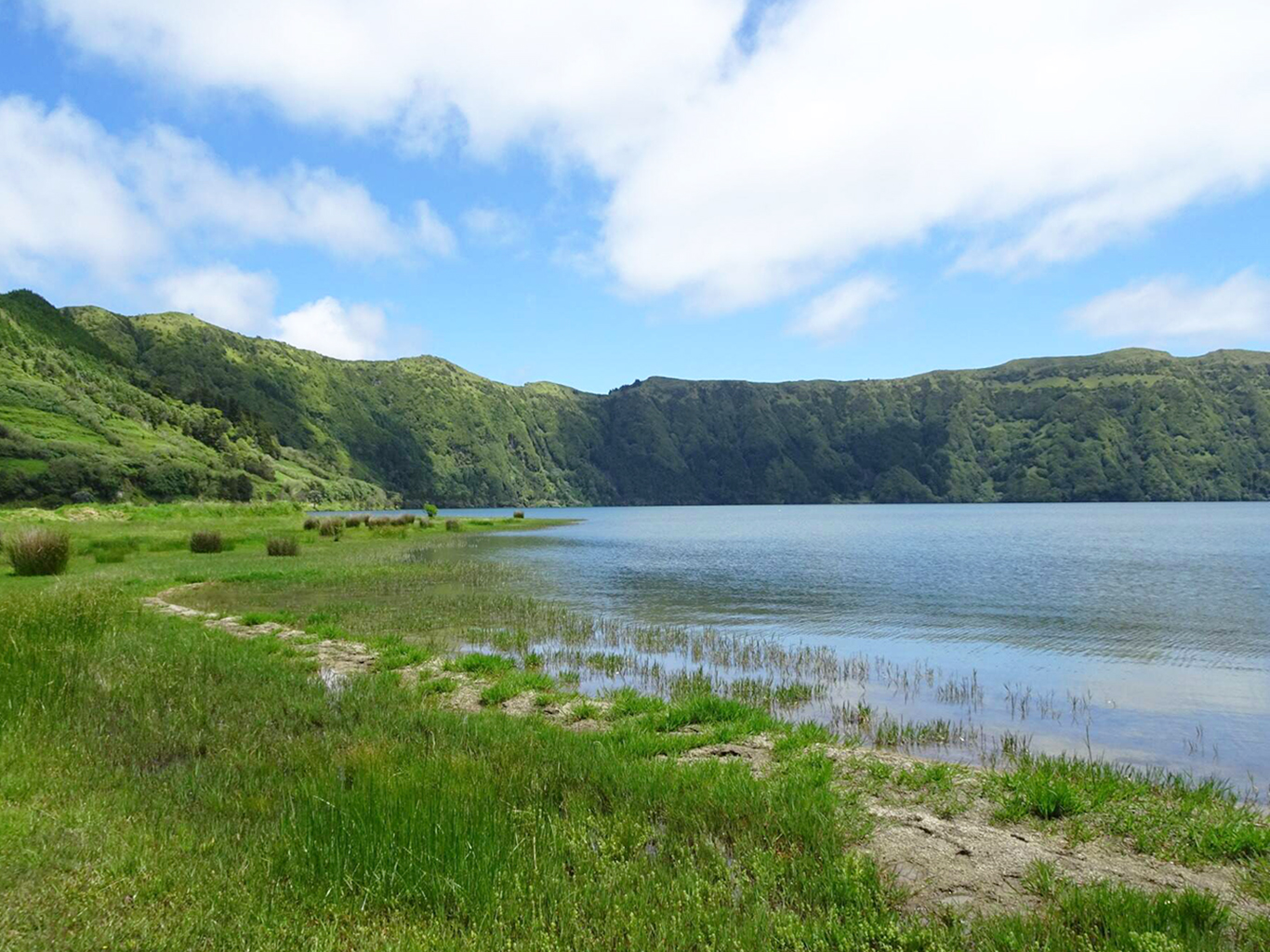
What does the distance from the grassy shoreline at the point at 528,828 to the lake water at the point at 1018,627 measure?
3.61 metres

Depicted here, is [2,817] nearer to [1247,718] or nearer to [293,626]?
[293,626]

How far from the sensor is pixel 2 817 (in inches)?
282

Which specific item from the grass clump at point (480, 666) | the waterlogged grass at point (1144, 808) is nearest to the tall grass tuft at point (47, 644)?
the grass clump at point (480, 666)

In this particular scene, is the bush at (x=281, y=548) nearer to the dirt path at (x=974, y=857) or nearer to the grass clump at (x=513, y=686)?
the grass clump at (x=513, y=686)

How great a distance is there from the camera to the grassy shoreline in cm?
596

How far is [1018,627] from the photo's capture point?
28531 millimetres

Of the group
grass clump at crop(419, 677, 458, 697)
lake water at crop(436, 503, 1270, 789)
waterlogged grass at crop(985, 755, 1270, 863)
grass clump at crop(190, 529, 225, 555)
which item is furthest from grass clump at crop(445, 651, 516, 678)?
grass clump at crop(190, 529, 225, 555)

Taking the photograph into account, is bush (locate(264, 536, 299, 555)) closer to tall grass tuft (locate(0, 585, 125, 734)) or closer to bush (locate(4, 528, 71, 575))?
bush (locate(4, 528, 71, 575))

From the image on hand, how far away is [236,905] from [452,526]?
329 ft

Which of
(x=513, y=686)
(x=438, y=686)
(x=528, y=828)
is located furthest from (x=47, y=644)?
(x=528, y=828)

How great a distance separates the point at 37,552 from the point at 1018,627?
4432 centimetres

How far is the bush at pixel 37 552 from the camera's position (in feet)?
110

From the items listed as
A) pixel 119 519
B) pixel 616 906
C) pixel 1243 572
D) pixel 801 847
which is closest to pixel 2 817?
pixel 616 906

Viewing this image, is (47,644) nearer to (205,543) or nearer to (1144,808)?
(1144,808)
